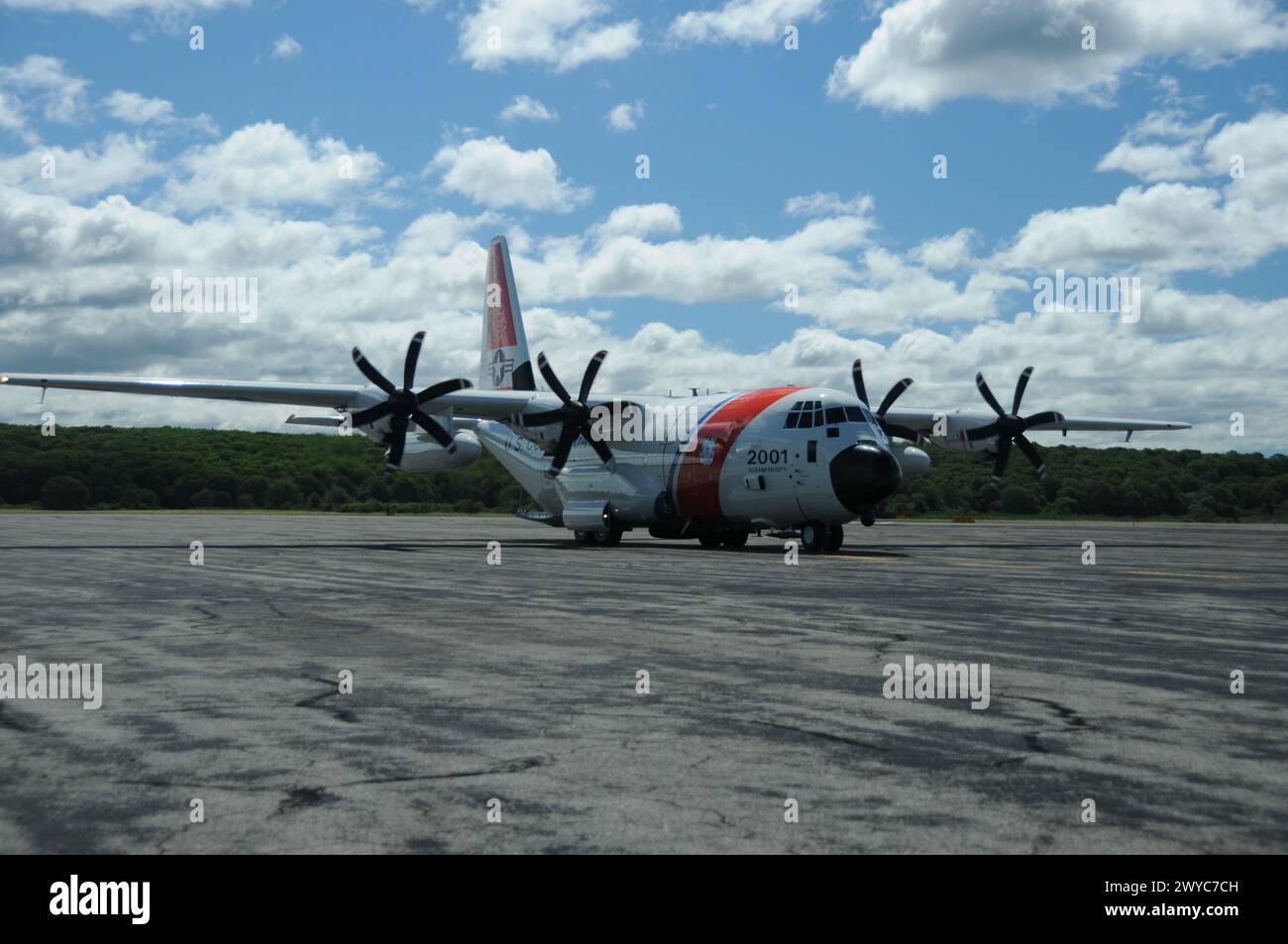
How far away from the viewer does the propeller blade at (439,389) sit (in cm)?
3531

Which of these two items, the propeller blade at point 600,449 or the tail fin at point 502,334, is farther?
the tail fin at point 502,334

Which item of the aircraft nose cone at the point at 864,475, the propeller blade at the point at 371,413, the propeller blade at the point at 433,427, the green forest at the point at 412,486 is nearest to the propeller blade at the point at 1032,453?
the aircraft nose cone at the point at 864,475

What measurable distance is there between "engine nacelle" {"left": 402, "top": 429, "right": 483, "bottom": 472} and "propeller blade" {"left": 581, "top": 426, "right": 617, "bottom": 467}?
14.7 feet

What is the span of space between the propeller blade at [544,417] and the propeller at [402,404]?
253 centimetres

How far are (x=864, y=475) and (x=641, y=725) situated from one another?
867 inches

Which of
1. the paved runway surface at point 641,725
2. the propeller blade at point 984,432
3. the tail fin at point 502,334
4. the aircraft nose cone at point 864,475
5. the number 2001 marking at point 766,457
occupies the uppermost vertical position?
the tail fin at point 502,334

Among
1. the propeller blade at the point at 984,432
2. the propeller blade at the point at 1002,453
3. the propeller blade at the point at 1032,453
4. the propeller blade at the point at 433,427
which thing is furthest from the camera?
the propeller blade at the point at 1002,453

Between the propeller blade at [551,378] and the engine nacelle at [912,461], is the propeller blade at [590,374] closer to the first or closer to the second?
the propeller blade at [551,378]

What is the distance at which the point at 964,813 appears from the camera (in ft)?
18.8

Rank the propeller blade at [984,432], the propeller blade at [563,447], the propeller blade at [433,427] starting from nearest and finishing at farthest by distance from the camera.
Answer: the propeller blade at [433,427] < the propeller blade at [563,447] < the propeller blade at [984,432]

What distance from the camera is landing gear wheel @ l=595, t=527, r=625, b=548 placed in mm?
37281

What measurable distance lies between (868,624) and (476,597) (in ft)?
22.1

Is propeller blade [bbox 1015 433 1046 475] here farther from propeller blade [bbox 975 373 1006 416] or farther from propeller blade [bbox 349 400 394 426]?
propeller blade [bbox 349 400 394 426]

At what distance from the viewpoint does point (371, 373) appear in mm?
36125
